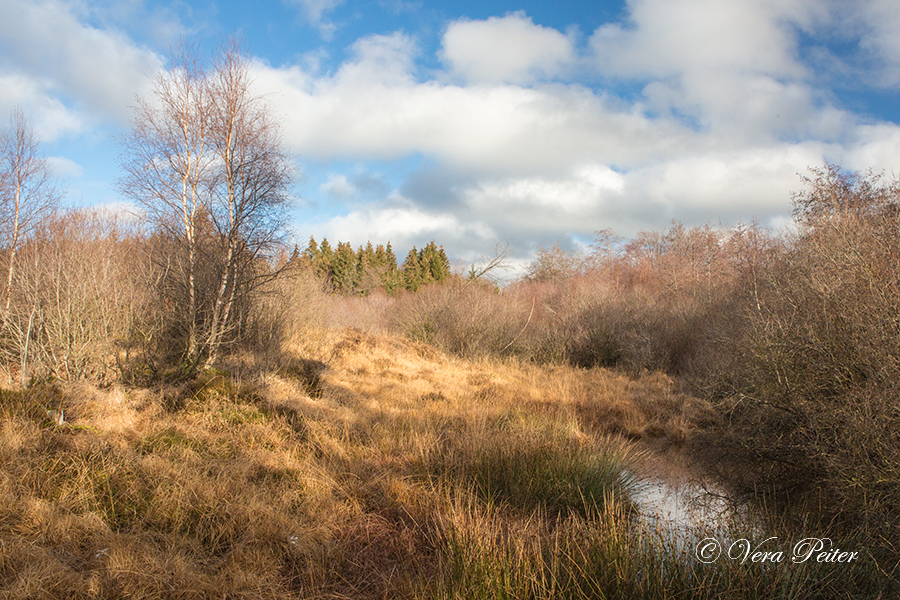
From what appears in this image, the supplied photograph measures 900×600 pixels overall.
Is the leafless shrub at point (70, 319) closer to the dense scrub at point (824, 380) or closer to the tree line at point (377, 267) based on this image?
the dense scrub at point (824, 380)

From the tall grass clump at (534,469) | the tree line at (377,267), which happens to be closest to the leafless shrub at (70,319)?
the tall grass clump at (534,469)

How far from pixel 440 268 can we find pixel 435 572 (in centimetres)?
4931

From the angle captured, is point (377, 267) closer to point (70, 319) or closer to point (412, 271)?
point (412, 271)

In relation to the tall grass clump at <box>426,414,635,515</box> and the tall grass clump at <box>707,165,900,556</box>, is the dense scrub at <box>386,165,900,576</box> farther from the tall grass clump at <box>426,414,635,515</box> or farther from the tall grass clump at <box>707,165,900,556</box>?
the tall grass clump at <box>426,414,635,515</box>

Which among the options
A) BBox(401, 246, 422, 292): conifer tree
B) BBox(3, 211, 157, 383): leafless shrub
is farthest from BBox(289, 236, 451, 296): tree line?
BBox(3, 211, 157, 383): leafless shrub

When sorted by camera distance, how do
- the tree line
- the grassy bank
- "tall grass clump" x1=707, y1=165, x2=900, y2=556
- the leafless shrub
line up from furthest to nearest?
the tree line
the leafless shrub
"tall grass clump" x1=707, y1=165, x2=900, y2=556
the grassy bank

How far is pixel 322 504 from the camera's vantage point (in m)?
4.75

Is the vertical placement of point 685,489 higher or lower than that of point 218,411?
lower

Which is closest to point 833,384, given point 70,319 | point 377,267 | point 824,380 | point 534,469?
point 824,380

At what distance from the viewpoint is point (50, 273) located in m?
6.93

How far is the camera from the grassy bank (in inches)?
124

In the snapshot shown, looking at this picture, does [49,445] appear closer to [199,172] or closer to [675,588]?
[199,172]

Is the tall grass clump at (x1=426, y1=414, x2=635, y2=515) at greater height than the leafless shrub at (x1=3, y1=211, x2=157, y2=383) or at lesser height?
lesser

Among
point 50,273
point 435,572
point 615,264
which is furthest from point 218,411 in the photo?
point 615,264
